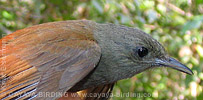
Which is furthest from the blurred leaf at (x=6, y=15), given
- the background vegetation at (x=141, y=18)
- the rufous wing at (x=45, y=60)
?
the rufous wing at (x=45, y=60)

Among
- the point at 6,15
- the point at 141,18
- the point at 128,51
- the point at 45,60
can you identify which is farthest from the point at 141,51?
the point at 6,15

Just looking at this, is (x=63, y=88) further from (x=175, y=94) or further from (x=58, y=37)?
(x=175, y=94)

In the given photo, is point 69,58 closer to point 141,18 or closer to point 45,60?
point 45,60

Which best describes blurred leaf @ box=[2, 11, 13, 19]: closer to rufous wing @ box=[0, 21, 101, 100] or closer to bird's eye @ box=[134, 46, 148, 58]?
rufous wing @ box=[0, 21, 101, 100]

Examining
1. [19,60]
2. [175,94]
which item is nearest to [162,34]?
[175,94]

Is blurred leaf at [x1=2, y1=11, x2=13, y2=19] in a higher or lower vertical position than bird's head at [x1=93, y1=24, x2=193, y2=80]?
higher

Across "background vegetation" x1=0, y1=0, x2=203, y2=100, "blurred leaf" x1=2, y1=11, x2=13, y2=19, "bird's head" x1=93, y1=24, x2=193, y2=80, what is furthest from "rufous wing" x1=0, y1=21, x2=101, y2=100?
"blurred leaf" x1=2, y1=11, x2=13, y2=19

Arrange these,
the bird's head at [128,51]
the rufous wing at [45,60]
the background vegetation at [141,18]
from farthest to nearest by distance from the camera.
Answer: the background vegetation at [141,18], the bird's head at [128,51], the rufous wing at [45,60]

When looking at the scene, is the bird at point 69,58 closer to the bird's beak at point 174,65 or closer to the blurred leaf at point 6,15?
the bird's beak at point 174,65

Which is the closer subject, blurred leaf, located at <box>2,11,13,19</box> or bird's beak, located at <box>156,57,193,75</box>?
bird's beak, located at <box>156,57,193,75</box>
